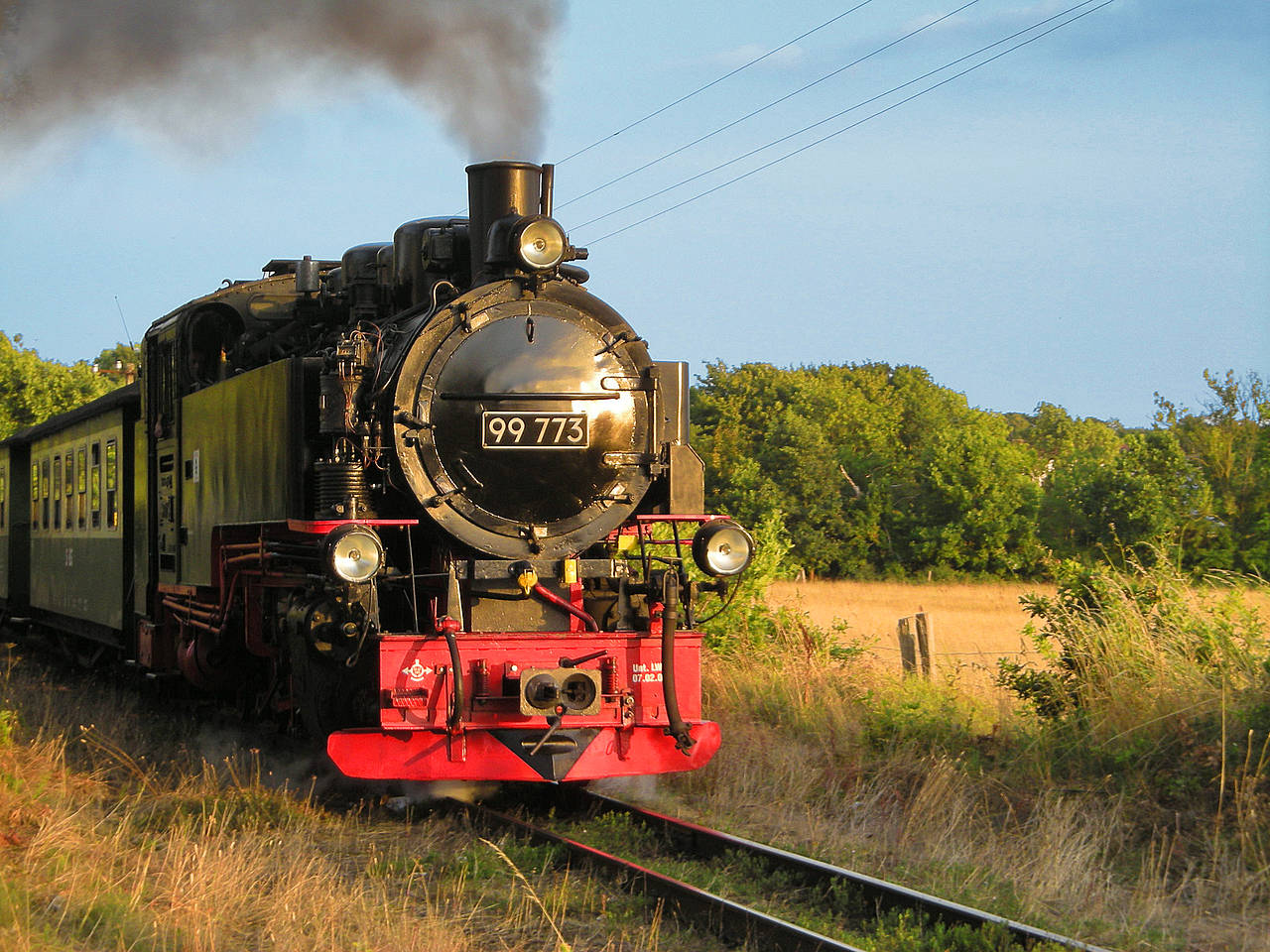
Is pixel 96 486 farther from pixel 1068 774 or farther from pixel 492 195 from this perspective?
pixel 1068 774

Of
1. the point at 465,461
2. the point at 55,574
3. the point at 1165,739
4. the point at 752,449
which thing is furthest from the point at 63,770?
the point at 752,449

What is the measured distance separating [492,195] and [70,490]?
7482 mm

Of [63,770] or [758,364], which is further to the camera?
[758,364]

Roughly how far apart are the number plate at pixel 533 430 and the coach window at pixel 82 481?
271 inches

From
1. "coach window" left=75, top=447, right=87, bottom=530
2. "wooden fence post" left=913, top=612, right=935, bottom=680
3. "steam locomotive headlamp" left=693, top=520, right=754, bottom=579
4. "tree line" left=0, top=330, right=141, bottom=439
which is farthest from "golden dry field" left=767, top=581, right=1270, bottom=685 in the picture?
"tree line" left=0, top=330, right=141, bottom=439

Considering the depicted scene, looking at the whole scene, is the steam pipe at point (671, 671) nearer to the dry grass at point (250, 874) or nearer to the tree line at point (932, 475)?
the dry grass at point (250, 874)

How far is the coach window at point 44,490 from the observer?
14.1 metres

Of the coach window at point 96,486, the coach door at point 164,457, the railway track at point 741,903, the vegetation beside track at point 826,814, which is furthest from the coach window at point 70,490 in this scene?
the railway track at point 741,903

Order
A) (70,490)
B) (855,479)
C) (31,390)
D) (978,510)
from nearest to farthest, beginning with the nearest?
(70,490) → (31,390) → (978,510) → (855,479)

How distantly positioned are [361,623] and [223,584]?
6.97 feet

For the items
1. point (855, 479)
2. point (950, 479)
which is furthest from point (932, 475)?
point (855, 479)

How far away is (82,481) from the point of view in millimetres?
12344

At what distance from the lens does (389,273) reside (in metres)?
8.01

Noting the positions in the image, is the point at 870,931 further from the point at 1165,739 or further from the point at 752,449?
the point at 752,449
